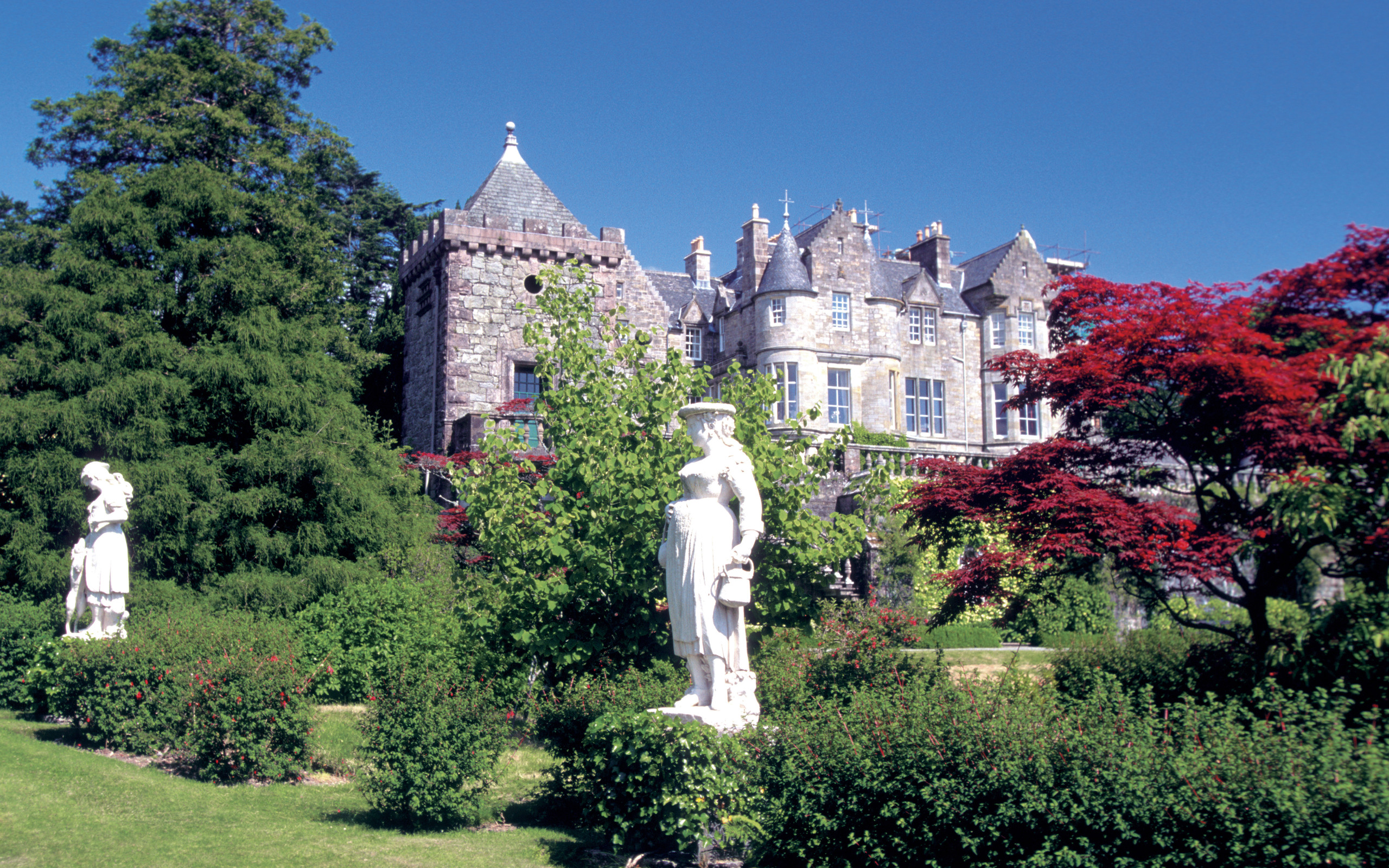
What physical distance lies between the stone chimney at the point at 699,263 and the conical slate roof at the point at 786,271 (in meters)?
6.62

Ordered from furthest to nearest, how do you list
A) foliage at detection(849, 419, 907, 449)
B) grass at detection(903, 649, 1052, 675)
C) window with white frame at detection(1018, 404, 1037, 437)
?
window with white frame at detection(1018, 404, 1037, 437) < grass at detection(903, 649, 1052, 675) < foliage at detection(849, 419, 907, 449)

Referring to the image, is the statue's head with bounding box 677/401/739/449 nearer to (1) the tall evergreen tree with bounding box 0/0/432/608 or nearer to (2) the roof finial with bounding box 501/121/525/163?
(1) the tall evergreen tree with bounding box 0/0/432/608

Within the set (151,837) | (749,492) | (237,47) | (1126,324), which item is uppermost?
(237,47)

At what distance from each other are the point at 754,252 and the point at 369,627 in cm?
2632

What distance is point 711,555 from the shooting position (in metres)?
7.54

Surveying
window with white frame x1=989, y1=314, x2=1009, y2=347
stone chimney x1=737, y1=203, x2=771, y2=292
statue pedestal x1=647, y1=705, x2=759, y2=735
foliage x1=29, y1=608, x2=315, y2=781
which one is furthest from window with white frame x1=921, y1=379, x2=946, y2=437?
statue pedestal x1=647, y1=705, x2=759, y2=735

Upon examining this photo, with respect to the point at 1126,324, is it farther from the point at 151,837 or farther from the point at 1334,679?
the point at 151,837

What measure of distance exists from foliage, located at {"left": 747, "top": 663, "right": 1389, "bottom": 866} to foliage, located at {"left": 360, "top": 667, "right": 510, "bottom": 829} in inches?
112

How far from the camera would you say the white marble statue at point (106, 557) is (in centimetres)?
1360

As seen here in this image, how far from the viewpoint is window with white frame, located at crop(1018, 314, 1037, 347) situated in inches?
1535

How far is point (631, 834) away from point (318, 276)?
18.1 m

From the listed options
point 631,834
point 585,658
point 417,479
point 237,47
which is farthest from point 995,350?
point 631,834

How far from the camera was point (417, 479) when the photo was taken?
68.6ft

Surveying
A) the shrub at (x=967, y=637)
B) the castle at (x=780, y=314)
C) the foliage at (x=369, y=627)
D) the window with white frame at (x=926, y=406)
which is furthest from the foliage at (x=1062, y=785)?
the window with white frame at (x=926, y=406)
